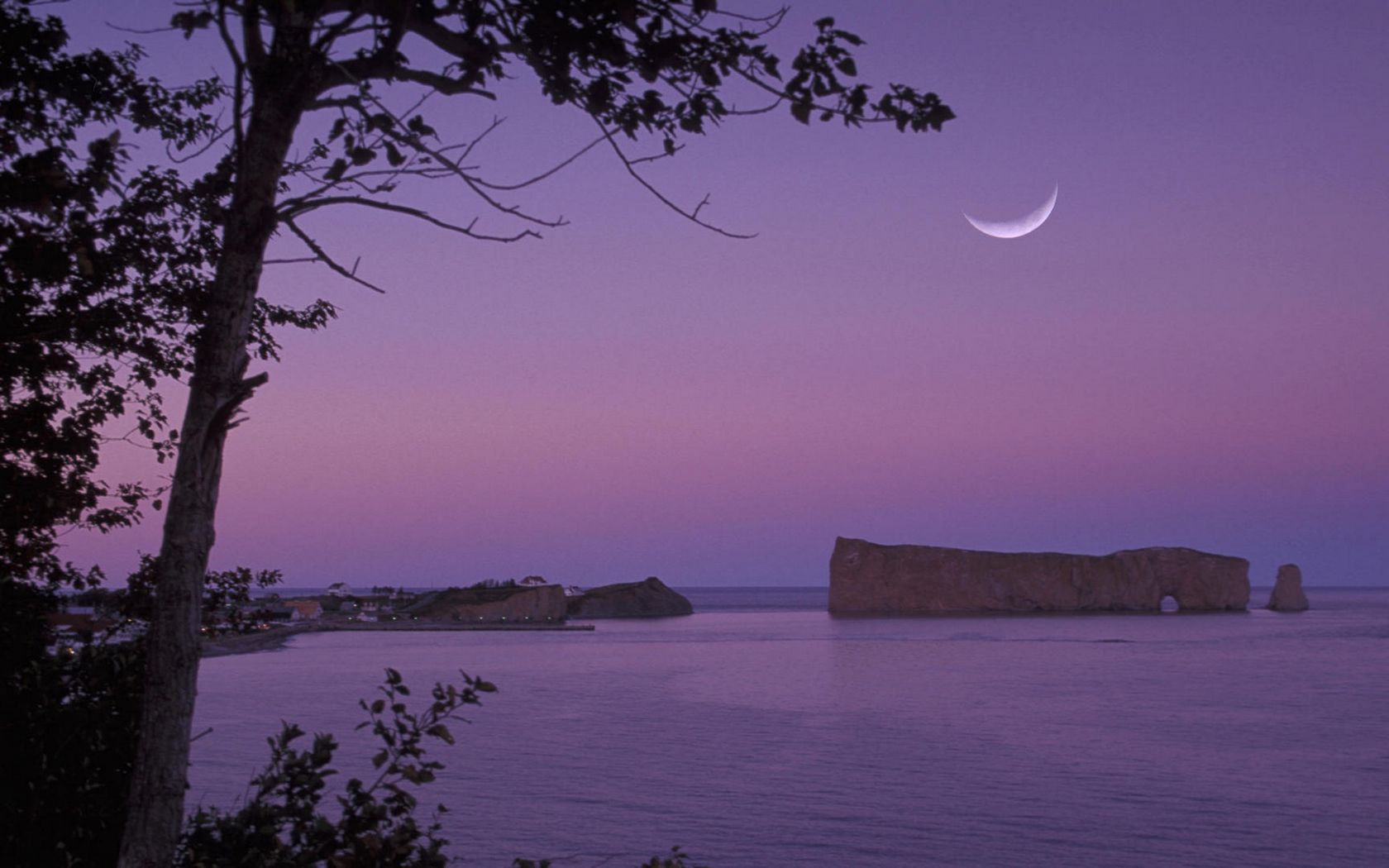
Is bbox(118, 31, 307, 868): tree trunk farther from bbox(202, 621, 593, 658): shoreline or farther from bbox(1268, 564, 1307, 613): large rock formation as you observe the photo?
bbox(1268, 564, 1307, 613): large rock formation

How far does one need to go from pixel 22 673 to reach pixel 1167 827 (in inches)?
604

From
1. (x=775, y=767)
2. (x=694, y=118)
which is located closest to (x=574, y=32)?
(x=694, y=118)

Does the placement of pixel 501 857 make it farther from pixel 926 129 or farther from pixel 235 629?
pixel 926 129

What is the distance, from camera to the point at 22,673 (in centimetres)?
536

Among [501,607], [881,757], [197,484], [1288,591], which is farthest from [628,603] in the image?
[197,484]

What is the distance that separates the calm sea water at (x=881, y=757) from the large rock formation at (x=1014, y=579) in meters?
87.9

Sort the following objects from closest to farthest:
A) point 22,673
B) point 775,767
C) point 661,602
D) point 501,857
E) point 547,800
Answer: point 22,673
point 501,857
point 547,800
point 775,767
point 661,602

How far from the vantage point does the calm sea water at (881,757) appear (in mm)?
14922

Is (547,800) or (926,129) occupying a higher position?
(926,129)

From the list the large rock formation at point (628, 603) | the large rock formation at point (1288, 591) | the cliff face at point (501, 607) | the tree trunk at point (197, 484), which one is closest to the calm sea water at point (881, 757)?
the tree trunk at point (197, 484)

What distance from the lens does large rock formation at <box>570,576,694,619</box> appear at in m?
143

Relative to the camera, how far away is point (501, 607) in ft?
380

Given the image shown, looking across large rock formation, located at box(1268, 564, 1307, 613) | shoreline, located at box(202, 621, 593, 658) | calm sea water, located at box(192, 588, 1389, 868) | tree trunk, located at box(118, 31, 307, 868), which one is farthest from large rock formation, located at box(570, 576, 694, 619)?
tree trunk, located at box(118, 31, 307, 868)

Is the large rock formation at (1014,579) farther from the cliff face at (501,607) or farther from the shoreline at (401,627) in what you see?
the shoreline at (401,627)
